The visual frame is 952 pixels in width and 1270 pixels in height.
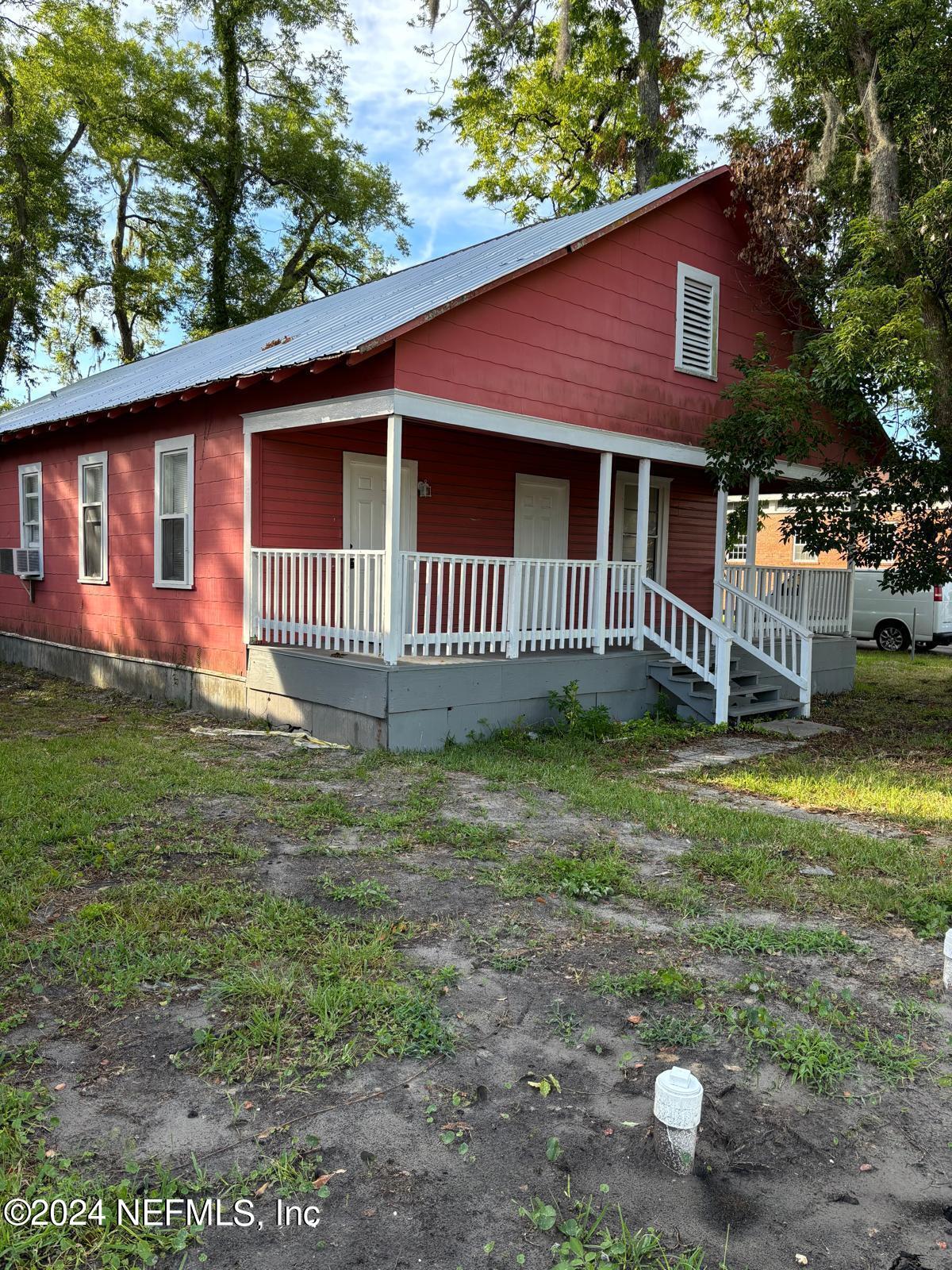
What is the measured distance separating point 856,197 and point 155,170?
80.4ft

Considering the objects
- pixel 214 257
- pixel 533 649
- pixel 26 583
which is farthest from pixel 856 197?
pixel 214 257

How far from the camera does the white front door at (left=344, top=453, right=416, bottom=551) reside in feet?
34.6

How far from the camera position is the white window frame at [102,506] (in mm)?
12172

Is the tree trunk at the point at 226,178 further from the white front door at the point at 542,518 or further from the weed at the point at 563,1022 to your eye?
the weed at the point at 563,1022

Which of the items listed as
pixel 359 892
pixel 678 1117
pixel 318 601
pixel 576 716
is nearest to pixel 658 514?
pixel 576 716

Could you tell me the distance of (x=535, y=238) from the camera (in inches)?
441

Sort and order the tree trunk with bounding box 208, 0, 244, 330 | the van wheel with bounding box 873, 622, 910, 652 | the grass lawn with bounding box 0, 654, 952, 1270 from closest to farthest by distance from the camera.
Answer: the grass lawn with bounding box 0, 654, 952, 1270, the van wheel with bounding box 873, 622, 910, 652, the tree trunk with bounding box 208, 0, 244, 330

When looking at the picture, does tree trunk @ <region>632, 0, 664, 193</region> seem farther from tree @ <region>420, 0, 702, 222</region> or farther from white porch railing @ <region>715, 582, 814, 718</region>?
white porch railing @ <region>715, 582, 814, 718</region>

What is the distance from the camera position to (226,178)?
2767 cm

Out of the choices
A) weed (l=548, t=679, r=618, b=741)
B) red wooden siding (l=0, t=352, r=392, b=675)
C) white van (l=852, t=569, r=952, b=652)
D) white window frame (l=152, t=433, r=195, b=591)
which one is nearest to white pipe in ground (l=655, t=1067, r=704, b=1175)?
weed (l=548, t=679, r=618, b=741)

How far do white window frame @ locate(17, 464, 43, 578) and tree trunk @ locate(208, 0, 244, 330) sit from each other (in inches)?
571

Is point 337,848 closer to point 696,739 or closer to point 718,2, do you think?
point 696,739

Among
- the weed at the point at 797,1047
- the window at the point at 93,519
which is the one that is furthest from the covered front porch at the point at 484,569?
the weed at the point at 797,1047

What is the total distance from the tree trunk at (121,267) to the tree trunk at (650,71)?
53.5 ft
